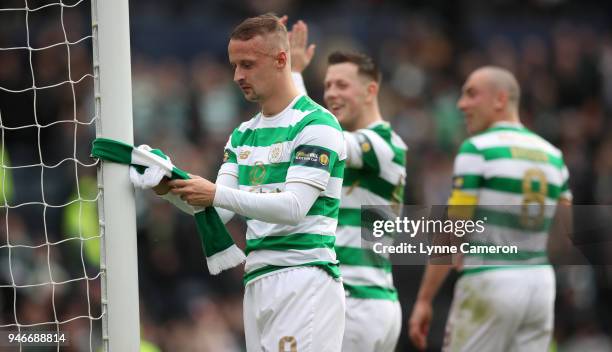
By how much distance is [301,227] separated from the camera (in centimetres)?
406

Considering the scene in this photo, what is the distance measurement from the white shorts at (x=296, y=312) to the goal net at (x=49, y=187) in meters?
3.75

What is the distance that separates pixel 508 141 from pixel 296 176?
2829mm

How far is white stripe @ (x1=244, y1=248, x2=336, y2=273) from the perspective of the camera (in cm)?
404

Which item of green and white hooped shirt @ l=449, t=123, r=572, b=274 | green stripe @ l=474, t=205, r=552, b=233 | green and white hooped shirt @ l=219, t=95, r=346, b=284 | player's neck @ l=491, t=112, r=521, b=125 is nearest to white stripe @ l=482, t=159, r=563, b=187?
green and white hooped shirt @ l=449, t=123, r=572, b=274

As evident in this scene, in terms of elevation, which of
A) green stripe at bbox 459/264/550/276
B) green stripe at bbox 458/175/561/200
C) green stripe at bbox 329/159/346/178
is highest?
green stripe at bbox 458/175/561/200

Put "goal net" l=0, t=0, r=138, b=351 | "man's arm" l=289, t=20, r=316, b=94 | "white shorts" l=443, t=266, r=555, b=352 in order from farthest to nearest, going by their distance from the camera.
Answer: "goal net" l=0, t=0, r=138, b=351, "white shorts" l=443, t=266, r=555, b=352, "man's arm" l=289, t=20, r=316, b=94

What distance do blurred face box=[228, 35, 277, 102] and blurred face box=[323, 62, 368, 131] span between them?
194 cm

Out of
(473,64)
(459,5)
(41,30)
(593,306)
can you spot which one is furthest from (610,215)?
(41,30)

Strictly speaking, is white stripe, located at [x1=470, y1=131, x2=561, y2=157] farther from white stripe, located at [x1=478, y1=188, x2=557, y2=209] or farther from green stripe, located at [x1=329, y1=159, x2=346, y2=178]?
green stripe, located at [x1=329, y1=159, x2=346, y2=178]

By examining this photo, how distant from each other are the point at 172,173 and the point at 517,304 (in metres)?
3.02

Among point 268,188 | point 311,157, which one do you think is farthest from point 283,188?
point 311,157

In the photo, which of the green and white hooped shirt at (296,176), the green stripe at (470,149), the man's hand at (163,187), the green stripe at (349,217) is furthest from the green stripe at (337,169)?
the green stripe at (470,149)

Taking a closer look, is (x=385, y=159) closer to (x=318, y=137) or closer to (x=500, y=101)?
(x=500, y=101)

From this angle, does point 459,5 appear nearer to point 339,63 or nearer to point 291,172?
point 339,63
